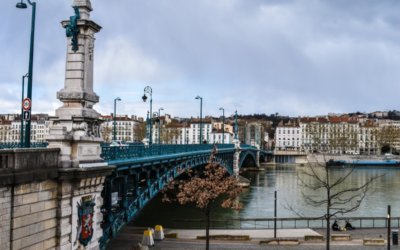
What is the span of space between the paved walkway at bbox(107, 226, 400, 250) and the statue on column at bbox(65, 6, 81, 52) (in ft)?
48.9

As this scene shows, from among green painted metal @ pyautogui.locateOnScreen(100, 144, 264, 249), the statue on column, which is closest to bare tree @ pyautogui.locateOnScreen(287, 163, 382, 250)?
green painted metal @ pyautogui.locateOnScreen(100, 144, 264, 249)

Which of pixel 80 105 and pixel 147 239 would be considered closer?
pixel 80 105

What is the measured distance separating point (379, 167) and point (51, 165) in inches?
5527

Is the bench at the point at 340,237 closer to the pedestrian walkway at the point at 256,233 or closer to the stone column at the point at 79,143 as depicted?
the pedestrian walkway at the point at 256,233

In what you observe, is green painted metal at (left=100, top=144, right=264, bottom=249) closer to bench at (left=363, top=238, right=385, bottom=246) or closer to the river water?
the river water

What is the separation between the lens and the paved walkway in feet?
101

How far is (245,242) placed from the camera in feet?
105

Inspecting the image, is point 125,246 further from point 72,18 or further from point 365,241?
point 72,18

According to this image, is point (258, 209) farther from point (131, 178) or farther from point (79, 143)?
point (79, 143)

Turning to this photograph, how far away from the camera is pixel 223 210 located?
168 ft

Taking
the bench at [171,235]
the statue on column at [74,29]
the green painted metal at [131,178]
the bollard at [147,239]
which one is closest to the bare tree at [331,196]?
the bench at [171,235]

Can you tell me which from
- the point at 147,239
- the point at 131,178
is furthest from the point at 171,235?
the point at 131,178

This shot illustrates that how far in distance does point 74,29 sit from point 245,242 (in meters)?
18.5

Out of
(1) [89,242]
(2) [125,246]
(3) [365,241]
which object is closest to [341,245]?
(3) [365,241]
